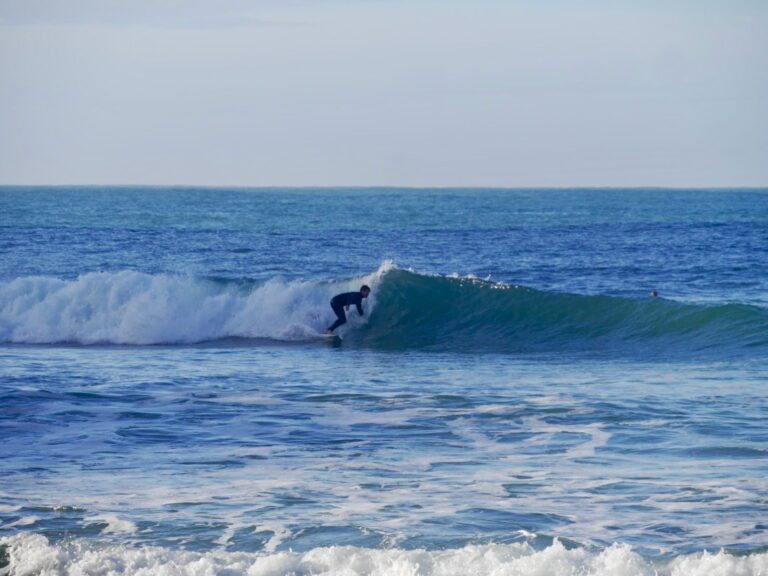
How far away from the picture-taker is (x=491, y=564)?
27.8 ft

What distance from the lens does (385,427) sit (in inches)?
512

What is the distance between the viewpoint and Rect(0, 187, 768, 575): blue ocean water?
890 centimetres

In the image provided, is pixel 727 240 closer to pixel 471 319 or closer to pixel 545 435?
pixel 471 319

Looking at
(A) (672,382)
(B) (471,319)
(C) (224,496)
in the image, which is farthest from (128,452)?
(B) (471,319)

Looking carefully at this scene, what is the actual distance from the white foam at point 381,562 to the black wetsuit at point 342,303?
14243mm

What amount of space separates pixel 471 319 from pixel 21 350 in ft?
29.6

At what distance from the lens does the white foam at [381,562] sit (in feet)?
27.3

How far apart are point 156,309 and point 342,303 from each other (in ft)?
13.4

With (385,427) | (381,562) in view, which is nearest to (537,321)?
(385,427)

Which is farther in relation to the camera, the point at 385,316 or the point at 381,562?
the point at 385,316

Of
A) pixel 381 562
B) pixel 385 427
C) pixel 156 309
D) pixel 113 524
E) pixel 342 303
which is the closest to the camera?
pixel 381 562

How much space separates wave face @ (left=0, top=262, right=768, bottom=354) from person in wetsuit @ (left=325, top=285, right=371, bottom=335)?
0.36 m

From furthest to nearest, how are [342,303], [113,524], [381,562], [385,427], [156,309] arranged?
1. [156,309]
2. [342,303]
3. [385,427]
4. [113,524]
5. [381,562]

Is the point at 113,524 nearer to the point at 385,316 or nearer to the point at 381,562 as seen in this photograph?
the point at 381,562
